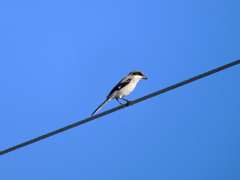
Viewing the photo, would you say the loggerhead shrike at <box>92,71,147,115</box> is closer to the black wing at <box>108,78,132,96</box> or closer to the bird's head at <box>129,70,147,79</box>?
the black wing at <box>108,78,132,96</box>

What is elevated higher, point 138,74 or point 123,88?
point 138,74

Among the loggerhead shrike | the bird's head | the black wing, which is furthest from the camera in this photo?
the bird's head

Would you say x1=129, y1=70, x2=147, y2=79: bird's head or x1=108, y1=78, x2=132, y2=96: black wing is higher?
x1=129, y1=70, x2=147, y2=79: bird's head

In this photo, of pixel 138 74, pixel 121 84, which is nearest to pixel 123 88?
pixel 121 84

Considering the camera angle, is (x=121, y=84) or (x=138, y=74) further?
(x=138, y=74)

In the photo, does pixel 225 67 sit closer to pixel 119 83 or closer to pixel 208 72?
pixel 208 72

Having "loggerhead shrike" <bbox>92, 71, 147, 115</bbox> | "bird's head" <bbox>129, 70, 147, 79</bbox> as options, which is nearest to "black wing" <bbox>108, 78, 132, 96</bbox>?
"loggerhead shrike" <bbox>92, 71, 147, 115</bbox>

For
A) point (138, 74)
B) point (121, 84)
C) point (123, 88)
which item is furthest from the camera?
point (138, 74)

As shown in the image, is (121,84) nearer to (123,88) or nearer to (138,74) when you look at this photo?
(123,88)

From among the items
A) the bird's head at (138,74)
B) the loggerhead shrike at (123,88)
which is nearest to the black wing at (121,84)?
the loggerhead shrike at (123,88)

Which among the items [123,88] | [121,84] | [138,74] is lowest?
[123,88]

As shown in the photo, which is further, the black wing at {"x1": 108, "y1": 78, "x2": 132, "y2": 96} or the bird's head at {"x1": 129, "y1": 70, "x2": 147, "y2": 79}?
the bird's head at {"x1": 129, "y1": 70, "x2": 147, "y2": 79}

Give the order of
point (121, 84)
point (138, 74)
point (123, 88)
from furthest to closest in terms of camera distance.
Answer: point (138, 74)
point (121, 84)
point (123, 88)

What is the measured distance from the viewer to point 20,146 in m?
8.10
